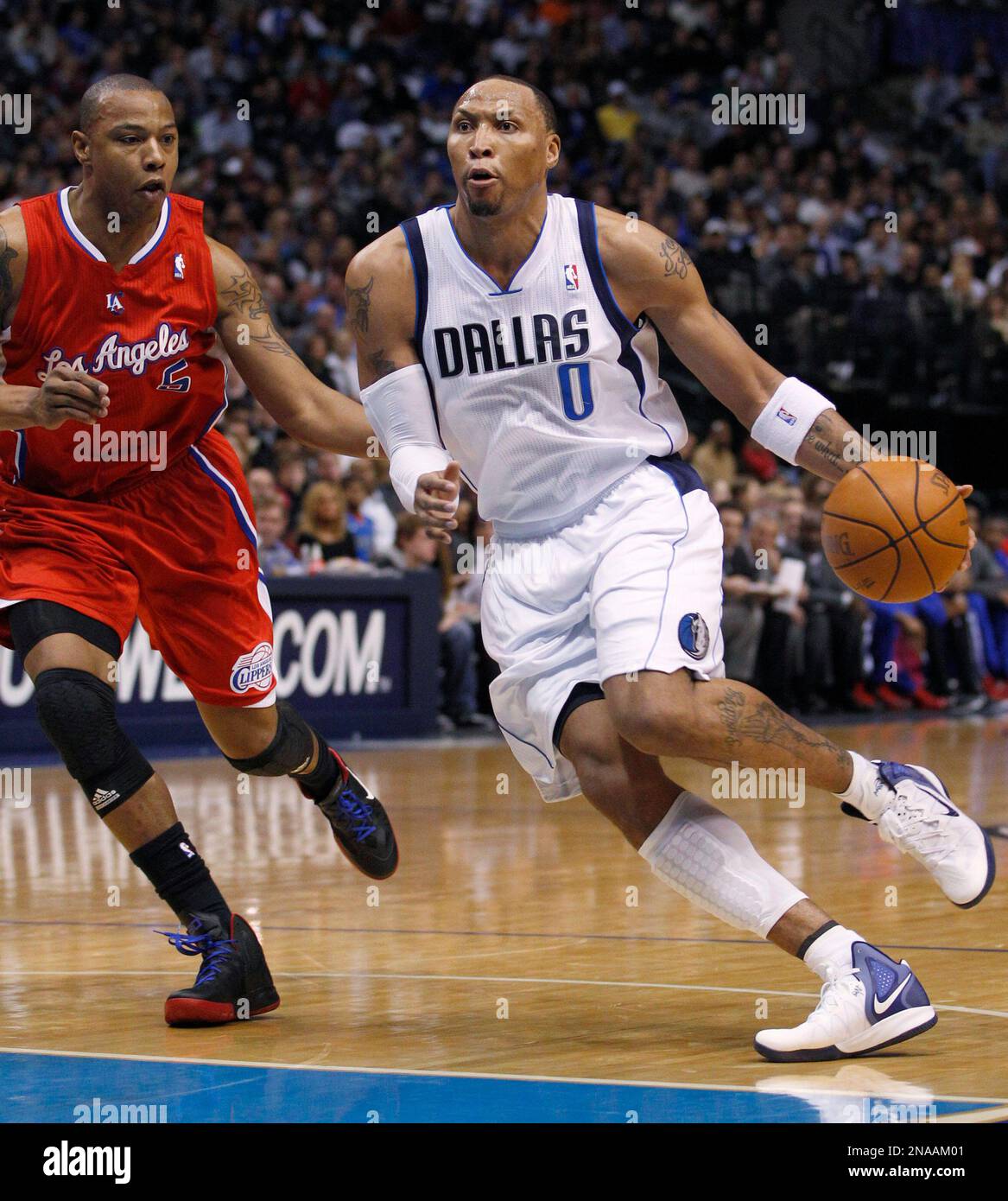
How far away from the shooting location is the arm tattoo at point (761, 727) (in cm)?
419

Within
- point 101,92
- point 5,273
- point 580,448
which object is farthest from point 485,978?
point 101,92

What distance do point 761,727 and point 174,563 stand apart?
1714mm

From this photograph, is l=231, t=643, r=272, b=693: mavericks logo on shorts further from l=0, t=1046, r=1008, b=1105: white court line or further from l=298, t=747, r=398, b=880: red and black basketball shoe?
l=0, t=1046, r=1008, b=1105: white court line

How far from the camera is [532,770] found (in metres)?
4.68

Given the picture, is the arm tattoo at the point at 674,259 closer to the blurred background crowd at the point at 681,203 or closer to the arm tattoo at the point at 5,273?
the arm tattoo at the point at 5,273

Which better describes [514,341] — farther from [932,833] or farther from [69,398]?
[932,833]

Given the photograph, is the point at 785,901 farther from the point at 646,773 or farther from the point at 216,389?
the point at 216,389

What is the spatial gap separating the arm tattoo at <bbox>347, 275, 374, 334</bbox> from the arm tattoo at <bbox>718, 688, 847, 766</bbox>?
131 cm

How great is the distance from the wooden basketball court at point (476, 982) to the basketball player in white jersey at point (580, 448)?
49cm

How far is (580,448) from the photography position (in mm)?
4582

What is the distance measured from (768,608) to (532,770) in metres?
10.3

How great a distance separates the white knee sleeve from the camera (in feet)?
13.7

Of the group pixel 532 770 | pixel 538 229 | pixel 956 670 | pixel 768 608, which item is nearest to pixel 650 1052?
pixel 532 770

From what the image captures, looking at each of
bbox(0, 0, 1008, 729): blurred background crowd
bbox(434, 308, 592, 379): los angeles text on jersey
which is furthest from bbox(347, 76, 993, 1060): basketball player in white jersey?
bbox(0, 0, 1008, 729): blurred background crowd
